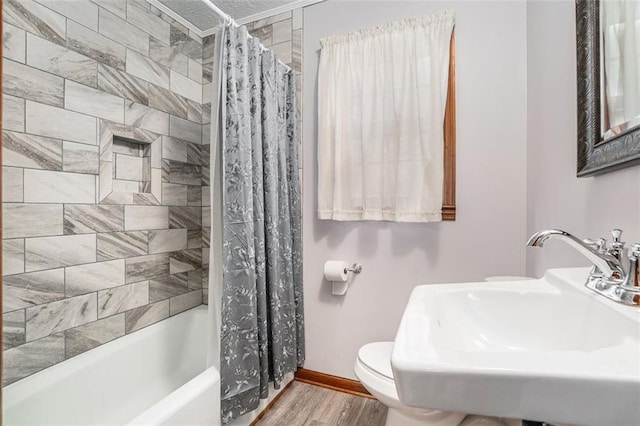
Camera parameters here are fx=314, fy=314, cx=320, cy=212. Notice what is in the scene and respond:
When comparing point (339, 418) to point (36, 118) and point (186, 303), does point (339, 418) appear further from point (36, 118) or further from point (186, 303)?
point (36, 118)

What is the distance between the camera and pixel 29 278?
136cm

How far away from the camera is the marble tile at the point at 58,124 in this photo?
1369mm

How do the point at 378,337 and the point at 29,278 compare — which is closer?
the point at 29,278

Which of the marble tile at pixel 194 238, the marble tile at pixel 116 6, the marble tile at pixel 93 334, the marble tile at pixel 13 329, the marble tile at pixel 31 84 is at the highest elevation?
the marble tile at pixel 116 6

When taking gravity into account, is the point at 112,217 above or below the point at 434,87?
below

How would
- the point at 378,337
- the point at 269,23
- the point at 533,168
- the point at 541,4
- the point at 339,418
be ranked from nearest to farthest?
the point at 541,4, the point at 533,168, the point at 339,418, the point at 378,337, the point at 269,23

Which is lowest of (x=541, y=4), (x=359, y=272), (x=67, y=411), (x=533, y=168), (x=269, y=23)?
(x=67, y=411)

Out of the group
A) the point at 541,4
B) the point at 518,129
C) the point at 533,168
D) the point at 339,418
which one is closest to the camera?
the point at 541,4

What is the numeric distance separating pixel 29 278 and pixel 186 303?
921mm

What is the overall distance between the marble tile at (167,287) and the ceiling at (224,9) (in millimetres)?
1700

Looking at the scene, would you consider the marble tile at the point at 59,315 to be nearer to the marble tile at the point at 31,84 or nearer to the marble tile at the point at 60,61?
the marble tile at the point at 31,84

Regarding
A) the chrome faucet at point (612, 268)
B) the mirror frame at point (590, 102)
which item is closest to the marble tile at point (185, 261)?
the chrome faucet at point (612, 268)

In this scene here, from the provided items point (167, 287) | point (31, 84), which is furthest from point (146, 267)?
point (31, 84)

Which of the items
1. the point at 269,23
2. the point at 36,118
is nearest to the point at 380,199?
the point at 269,23
